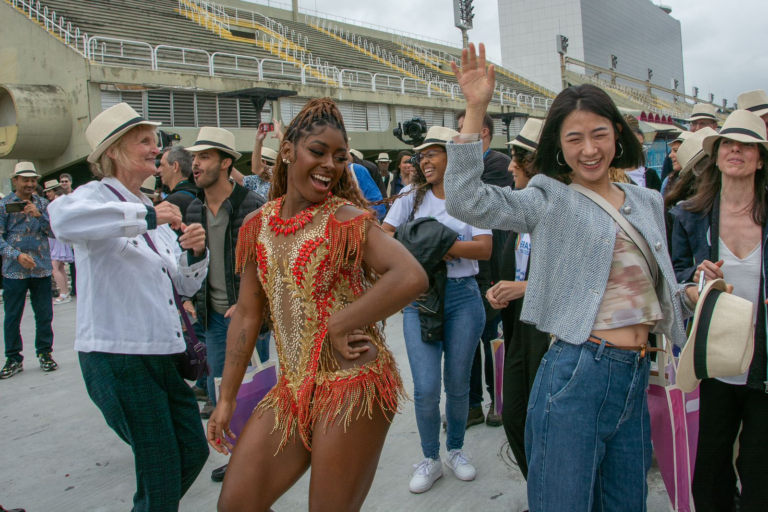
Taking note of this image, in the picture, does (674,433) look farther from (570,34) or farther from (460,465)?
(570,34)

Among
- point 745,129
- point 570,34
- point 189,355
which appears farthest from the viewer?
point 570,34

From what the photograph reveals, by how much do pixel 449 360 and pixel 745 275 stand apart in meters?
1.66

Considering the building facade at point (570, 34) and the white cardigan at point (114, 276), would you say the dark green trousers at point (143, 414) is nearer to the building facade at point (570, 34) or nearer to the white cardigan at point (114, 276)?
the white cardigan at point (114, 276)

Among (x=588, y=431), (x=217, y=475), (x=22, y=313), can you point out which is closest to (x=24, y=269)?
(x=22, y=313)

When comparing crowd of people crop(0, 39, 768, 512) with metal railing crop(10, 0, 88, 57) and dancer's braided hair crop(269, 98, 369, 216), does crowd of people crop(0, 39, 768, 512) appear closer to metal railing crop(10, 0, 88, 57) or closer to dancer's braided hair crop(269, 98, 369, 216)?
dancer's braided hair crop(269, 98, 369, 216)

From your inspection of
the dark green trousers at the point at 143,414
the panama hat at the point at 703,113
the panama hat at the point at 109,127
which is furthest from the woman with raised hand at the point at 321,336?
the panama hat at the point at 703,113

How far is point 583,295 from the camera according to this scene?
1.98 meters

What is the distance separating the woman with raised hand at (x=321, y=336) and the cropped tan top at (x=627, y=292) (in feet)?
2.11

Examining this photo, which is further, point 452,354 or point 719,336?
point 452,354

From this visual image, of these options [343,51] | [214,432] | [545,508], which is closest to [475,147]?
[545,508]

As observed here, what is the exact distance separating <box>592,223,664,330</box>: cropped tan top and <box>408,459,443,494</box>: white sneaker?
190 centimetres

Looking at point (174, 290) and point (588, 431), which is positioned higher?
point (174, 290)

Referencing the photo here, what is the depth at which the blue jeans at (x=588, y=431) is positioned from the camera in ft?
6.43

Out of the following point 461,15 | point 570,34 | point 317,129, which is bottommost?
point 317,129
